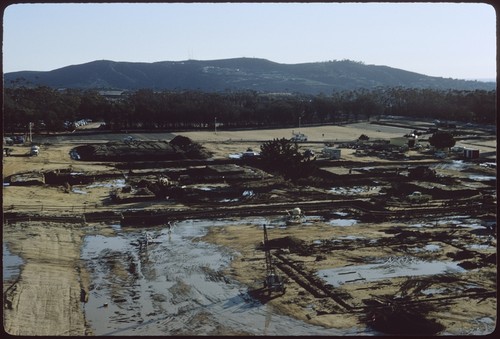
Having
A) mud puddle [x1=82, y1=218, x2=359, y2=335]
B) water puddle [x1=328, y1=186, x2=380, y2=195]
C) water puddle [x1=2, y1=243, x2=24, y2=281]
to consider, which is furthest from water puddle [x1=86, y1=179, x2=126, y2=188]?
water puddle [x1=2, y1=243, x2=24, y2=281]

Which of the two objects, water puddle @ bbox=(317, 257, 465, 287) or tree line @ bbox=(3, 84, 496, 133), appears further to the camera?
tree line @ bbox=(3, 84, 496, 133)

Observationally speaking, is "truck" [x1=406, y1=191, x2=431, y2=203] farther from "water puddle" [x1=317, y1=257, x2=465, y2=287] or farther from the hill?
the hill

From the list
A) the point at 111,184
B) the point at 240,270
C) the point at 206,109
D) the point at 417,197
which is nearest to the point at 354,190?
the point at 417,197

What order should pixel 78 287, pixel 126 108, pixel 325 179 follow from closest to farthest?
pixel 78 287 → pixel 325 179 → pixel 126 108

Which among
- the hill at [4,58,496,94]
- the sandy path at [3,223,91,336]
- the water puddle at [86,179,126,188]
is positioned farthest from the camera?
the hill at [4,58,496,94]

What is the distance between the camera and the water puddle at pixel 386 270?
39.8 feet

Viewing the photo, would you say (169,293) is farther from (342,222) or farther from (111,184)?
(111,184)

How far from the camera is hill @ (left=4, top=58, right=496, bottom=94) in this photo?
153m

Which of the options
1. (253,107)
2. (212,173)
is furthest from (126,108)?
(212,173)

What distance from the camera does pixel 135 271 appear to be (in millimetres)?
12820

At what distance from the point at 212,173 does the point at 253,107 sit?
26.8m

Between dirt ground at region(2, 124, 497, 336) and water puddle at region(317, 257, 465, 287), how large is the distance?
0.25 meters

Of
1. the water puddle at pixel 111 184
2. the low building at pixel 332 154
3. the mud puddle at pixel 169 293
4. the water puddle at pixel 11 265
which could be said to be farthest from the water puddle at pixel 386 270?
the low building at pixel 332 154

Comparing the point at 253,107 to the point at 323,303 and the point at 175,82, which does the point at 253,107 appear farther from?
the point at 175,82
